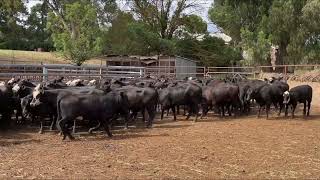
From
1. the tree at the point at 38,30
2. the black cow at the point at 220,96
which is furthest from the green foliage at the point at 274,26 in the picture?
the tree at the point at 38,30

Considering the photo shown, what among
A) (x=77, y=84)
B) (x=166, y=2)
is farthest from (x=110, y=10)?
(x=77, y=84)

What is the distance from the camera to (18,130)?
41.8 ft

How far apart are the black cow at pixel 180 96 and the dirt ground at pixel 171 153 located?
1826mm

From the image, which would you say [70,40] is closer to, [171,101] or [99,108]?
[171,101]

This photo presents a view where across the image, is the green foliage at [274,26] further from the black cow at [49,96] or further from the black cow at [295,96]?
the black cow at [49,96]

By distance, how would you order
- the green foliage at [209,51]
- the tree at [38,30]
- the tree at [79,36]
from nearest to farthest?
the tree at [79,36] → the green foliage at [209,51] → the tree at [38,30]

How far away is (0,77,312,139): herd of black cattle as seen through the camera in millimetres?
11516

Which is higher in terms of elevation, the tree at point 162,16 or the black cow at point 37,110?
the tree at point 162,16

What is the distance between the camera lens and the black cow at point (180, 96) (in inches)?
→ 611

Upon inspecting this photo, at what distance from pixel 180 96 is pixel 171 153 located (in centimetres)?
612

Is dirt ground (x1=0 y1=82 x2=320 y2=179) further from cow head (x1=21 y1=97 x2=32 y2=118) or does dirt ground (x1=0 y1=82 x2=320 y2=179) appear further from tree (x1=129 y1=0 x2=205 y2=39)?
tree (x1=129 y1=0 x2=205 y2=39)

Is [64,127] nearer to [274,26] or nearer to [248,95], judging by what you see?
[248,95]

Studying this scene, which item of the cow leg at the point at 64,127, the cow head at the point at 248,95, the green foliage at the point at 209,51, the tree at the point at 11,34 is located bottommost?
the cow leg at the point at 64,127

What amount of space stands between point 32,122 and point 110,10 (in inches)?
1923
